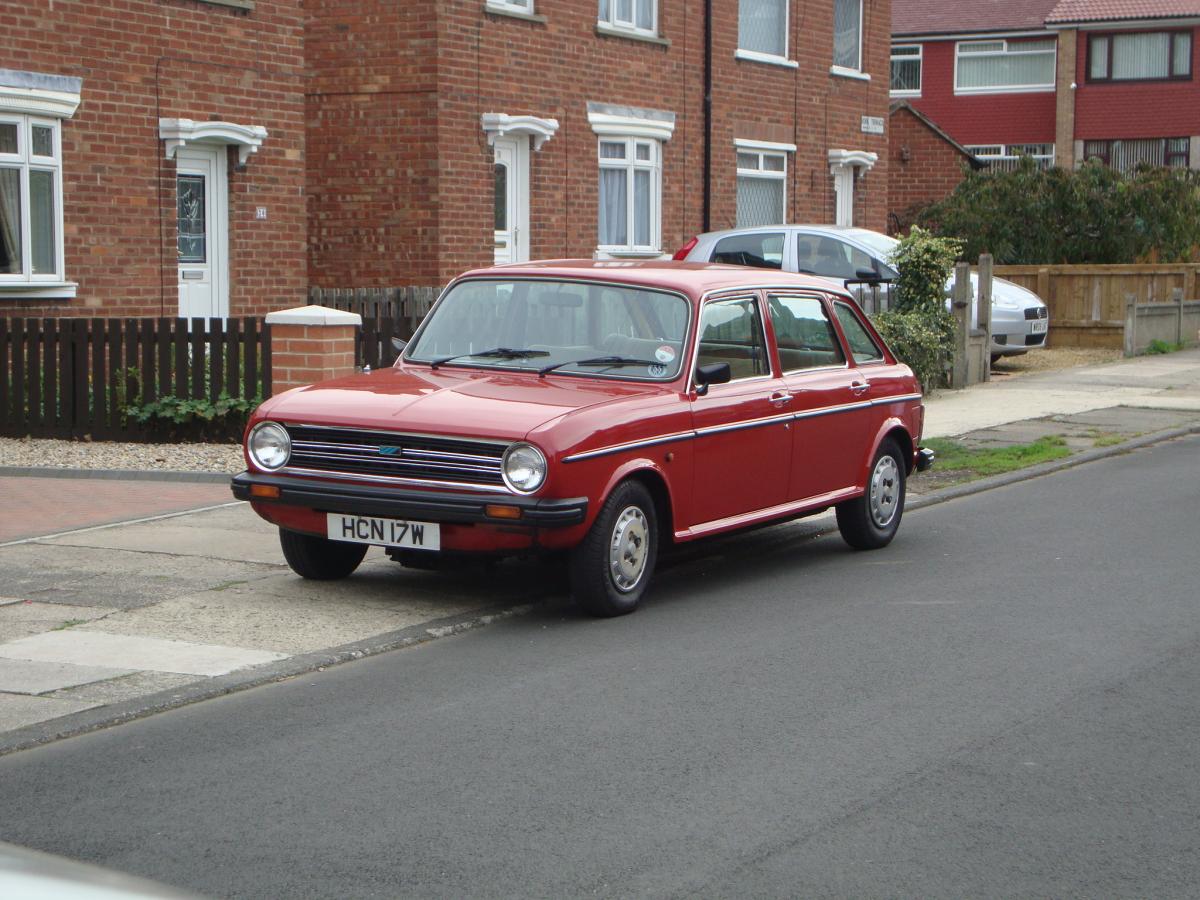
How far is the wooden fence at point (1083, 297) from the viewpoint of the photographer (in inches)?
1040

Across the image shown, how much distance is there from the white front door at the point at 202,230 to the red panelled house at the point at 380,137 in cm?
3

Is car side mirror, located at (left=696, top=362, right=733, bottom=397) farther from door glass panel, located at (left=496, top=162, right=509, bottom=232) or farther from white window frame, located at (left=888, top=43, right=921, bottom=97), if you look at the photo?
white window frame, located at (left=888, top=43, right=921, bottom=97)

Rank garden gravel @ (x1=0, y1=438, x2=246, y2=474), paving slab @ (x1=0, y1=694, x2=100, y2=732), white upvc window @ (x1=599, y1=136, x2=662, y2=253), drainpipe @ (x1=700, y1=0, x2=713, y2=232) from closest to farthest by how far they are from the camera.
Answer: paving slab @ (x1=0, y1=694, x2=100, y2=732)
garden gravel @ (x1=0, y1=438, x2=246, y2=474)
white upvc window @ (x1=599, y1=136, x2=662, y2=253)
drainpipe @ (x1=700, y1=0, x2=713, y2=232)

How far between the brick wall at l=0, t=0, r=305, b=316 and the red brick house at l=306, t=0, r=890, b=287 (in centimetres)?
170

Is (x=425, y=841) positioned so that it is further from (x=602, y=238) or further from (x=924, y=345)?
(x=602, y=238)

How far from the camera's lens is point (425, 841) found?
491 cm

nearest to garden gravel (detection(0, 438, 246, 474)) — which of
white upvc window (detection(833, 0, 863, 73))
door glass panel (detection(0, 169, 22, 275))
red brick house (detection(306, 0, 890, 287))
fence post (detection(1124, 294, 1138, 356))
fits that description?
door glass panel (detection(0, 169, 22, 275))

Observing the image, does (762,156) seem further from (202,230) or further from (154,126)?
(154,126)

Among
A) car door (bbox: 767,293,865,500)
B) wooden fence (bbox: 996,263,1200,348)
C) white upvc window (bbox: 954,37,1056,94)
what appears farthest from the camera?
white upvc window (bbox: 954,37,1056,94)

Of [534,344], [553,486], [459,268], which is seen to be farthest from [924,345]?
[553,486]

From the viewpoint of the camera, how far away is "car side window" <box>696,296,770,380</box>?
896 cm

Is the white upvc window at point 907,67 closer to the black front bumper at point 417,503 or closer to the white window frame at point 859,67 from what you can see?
the white window frame at point 859,67

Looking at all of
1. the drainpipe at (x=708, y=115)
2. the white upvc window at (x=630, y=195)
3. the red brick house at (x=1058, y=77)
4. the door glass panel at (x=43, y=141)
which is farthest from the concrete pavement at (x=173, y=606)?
the red brick house at (x=1058, y=77)

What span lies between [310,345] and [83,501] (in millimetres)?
2391
